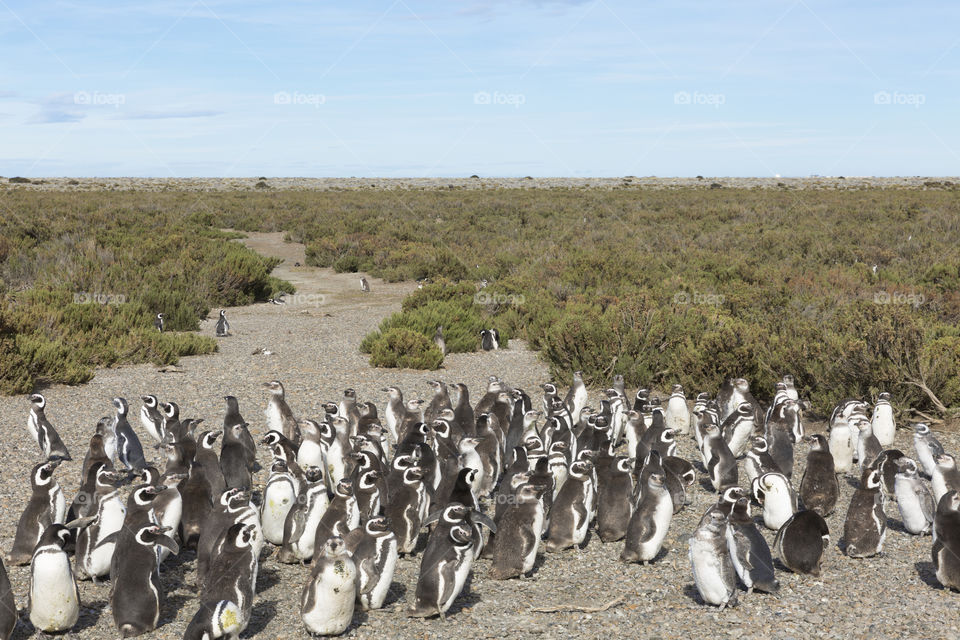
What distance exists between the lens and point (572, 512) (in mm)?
7238

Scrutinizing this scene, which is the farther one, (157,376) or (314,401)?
(157,376)

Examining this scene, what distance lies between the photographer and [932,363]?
38.8ft

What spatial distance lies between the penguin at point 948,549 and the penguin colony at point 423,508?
1 centimetres

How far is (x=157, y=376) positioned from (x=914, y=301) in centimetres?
1558

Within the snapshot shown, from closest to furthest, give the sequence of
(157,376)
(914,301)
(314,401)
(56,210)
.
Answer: (314,401) < (157,376) < (914,301) < (56,210)

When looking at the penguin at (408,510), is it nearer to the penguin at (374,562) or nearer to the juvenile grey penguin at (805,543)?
the penguin at (374,562)

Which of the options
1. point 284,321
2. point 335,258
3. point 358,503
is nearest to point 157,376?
point 284,321

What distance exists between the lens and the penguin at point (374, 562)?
5.94 meters

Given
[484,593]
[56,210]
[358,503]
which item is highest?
[56,210]

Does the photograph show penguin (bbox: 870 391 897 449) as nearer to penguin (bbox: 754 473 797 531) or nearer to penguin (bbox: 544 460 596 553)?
penguin (bbox: 754 473 797 531)

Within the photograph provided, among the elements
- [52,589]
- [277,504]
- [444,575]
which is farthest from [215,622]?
[277,504]

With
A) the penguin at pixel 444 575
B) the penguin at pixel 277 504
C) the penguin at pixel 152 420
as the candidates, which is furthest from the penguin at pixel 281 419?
the penguin at pixel 444 575

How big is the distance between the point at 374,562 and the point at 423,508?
4.42ft

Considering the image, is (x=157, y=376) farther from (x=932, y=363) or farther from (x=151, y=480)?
(x=932, y=363)
